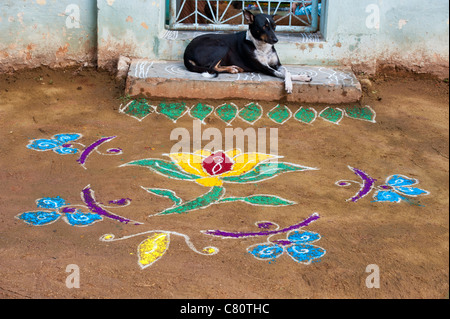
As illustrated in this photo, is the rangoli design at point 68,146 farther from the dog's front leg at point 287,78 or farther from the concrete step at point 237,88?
the dog's front leg at point 287,78

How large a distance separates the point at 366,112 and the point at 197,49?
1933mm

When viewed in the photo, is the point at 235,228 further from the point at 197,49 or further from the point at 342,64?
the point at 342,64

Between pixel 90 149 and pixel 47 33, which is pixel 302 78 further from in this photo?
pixel 47 33

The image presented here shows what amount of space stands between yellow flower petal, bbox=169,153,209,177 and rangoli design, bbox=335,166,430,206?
113 cm

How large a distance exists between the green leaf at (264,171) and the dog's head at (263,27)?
1.69 metres

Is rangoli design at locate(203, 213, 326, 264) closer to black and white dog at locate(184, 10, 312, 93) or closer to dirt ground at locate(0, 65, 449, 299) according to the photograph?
dirt ground at locate(0, 65, 449, 299)

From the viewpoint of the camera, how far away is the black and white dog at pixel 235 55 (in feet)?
20.5

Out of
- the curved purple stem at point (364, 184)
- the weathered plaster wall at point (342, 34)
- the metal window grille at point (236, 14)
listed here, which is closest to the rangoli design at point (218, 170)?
the curved purple stem at point (364, 184)

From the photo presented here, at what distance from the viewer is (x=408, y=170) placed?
487 cm

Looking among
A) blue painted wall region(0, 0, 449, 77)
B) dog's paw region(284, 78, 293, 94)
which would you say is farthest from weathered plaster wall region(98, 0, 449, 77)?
dog's paw region(284, 78, 293, 94)

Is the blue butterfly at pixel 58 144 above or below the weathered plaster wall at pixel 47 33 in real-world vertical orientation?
below

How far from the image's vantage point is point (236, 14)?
288 inches

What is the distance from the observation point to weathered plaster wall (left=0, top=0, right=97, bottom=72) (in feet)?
22.0

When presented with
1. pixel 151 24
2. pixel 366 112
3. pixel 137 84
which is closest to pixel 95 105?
pixel 137 84
